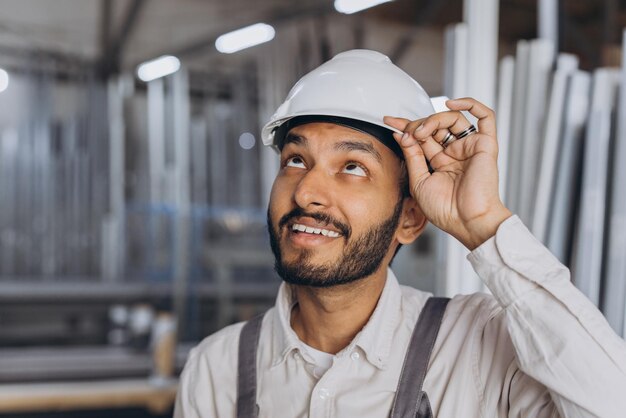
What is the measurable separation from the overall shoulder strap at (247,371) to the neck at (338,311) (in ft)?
0.48

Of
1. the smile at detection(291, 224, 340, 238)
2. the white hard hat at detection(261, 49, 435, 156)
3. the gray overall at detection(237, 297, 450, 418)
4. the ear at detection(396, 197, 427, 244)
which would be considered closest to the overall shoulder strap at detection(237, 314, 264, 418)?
the gray overall at detection(237, 297, 450, 418)

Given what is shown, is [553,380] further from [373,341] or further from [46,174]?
[46,174]

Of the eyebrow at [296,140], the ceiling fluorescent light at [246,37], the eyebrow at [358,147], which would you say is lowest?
the eyebrow at [358,147]

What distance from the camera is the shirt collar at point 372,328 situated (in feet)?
4.85

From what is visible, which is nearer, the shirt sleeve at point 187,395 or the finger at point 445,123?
the finger at point 445,123

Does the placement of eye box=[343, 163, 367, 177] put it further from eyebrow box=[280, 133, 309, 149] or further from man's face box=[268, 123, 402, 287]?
eyebrow box=[280, 133, 309, 149]

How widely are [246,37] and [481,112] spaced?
15.8 feet

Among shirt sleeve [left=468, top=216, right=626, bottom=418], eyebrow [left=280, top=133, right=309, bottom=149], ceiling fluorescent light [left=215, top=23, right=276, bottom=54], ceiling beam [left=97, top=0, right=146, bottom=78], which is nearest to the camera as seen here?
shirt sleeve [left=468, top=216, right=626, bottom=418]

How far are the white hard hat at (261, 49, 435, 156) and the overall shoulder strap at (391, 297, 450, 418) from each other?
0.43 m

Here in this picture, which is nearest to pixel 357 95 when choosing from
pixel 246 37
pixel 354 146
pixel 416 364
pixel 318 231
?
pixel 354 146

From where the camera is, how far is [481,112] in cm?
136

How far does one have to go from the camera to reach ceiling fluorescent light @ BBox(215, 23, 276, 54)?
5.66m

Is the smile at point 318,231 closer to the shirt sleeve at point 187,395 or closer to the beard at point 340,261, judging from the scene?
the beard at point 340,261

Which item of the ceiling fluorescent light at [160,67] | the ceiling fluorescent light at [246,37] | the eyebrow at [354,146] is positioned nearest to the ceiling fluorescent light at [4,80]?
the ceiling fluorescent light at [160,67]
